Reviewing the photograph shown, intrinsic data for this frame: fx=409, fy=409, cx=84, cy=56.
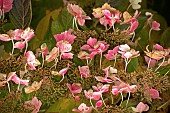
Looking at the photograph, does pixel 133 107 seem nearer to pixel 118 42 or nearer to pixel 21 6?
pixel 118 42

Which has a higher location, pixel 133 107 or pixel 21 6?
pixel 21 6

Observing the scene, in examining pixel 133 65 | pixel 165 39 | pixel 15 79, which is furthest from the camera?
pixel 165 39

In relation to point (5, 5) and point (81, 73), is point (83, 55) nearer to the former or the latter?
point (81, 73)

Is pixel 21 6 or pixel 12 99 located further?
pixel 21 6

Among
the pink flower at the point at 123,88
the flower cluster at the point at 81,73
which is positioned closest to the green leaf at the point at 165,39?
the flower cluster at the point at 81,73

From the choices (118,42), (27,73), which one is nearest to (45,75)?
(27,73)

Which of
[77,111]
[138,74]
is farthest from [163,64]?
[77,111]

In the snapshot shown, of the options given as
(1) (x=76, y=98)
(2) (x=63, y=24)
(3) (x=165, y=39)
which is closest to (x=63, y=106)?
(1) (x=76, y=98)
